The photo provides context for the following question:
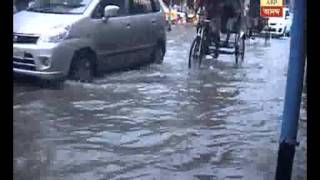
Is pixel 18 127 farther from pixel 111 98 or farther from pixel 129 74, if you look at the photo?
pixel 129 74

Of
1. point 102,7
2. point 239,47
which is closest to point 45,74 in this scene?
point 102,7

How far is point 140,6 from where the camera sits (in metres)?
13.0

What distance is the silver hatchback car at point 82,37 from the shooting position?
10.2m

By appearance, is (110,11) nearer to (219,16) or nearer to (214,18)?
(214,18)

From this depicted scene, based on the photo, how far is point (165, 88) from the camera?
11.1m

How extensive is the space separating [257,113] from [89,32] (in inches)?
134

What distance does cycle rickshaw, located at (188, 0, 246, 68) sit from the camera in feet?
46.7

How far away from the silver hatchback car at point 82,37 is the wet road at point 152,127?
28 centimetres

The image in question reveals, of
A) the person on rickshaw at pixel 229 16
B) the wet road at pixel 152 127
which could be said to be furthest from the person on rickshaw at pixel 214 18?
the wet road at pixel 152 127

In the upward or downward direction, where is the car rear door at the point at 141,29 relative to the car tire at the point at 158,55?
upward

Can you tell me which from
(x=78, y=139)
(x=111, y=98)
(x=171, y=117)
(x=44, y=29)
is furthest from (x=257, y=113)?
(x=44, y=29)

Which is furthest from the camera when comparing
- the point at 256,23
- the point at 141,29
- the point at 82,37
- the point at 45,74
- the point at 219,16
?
the point at 256,23

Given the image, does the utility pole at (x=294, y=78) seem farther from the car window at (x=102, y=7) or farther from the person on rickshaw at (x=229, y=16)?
the person on rickshaw at (x=229, y=16)

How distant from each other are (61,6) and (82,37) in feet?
2.07
